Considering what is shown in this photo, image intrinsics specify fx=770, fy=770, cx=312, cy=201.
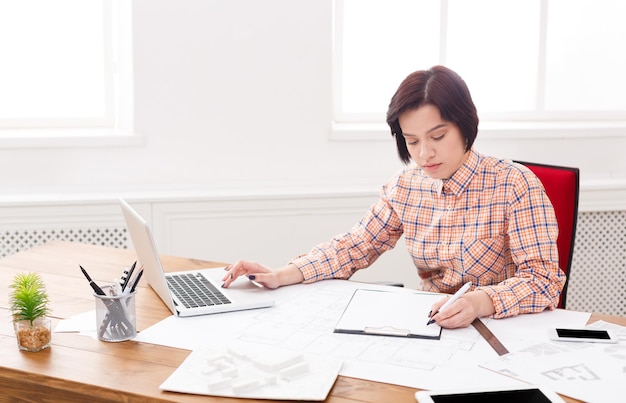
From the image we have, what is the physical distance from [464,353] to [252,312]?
1.65ft

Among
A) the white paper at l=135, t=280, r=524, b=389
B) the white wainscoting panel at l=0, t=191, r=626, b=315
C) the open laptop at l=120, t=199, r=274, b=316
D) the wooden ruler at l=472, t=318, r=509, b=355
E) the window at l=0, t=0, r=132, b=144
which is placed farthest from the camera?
the window at l=0, t=0, r=132, b=144

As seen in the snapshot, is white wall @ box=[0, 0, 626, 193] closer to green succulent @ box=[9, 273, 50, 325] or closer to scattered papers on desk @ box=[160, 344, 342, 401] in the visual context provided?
green succulent @ box=[9, 273, 50, 325]

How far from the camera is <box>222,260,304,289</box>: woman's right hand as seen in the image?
1.89 m

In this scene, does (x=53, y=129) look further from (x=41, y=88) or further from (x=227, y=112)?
(x=227, y=112)

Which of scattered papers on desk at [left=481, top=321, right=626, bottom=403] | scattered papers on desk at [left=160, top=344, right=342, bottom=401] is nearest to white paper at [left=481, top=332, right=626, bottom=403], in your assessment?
scattered papers on desk at [left=481, top=321, right=626, bottom=403]

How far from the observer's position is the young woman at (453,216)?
184cm

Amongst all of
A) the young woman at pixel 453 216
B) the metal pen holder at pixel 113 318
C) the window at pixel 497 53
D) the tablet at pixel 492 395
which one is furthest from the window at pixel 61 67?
the tablet at pixel 492 395

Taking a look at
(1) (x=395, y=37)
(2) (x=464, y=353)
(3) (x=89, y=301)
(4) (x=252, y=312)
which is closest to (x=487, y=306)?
(2) (x=464, y=353)

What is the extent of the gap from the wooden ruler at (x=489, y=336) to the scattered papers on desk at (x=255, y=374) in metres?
0.32

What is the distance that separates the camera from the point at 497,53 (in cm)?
345

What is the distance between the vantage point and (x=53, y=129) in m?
3.22

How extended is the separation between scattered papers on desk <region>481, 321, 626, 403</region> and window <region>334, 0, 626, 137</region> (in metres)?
2.00

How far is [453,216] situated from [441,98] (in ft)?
1.04

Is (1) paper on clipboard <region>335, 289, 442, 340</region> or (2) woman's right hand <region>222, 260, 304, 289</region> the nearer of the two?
(1) paper on clipboard <region>335, 289, 442, 340</region>
